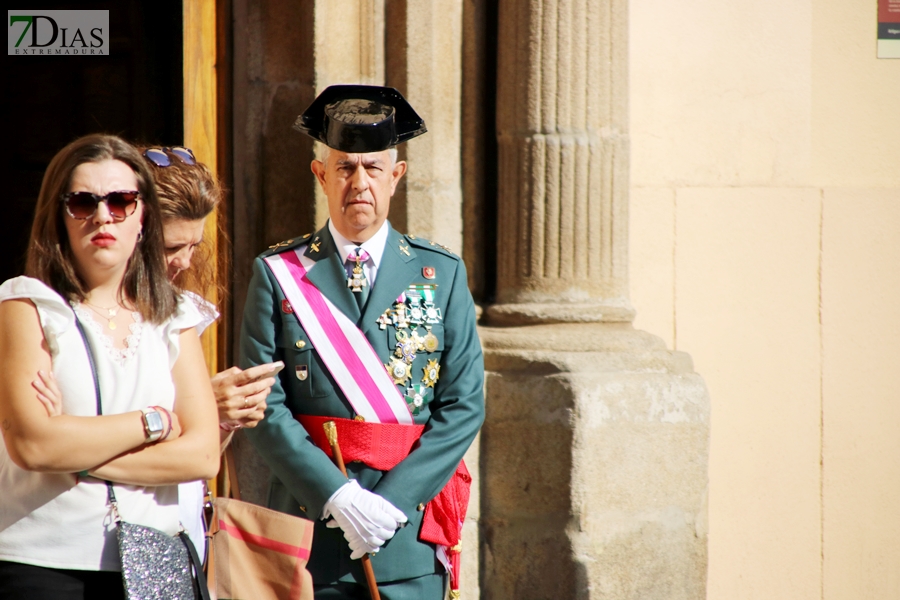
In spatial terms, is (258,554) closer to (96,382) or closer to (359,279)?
(96,382)

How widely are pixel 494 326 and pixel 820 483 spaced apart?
5.22 feet

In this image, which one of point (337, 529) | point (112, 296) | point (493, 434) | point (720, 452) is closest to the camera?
point (112, 296)

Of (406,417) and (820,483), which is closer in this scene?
(406,417)

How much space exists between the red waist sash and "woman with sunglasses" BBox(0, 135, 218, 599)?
1.95 feet

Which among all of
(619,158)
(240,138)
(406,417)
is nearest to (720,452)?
(619,158)

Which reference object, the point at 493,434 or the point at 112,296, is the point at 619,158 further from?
the point at 112,296

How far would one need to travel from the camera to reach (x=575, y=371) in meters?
3.52

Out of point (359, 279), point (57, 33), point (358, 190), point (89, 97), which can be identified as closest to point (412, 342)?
point (359, 279)

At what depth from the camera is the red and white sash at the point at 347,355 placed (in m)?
2.75

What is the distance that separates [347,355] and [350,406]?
0.45 feet

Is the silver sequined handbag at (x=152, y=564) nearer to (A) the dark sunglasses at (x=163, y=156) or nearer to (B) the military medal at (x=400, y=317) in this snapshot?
(A) the dark sunglasses at (x=163, y=156)

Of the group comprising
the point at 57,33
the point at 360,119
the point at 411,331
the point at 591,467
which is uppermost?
the point at 57,33

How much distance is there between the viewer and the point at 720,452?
4.16m

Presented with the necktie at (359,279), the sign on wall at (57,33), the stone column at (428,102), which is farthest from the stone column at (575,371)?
the sign on wall at (57,33)
